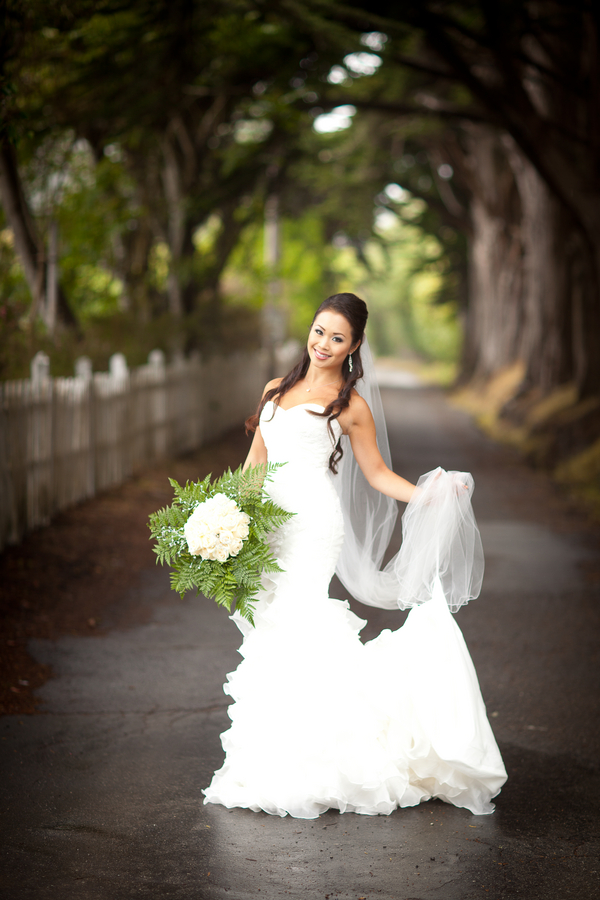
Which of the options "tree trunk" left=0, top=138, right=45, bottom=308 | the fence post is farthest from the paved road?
"tree trunk" left=0, top=138, right=45, bottom=308

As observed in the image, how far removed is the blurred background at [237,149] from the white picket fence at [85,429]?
1.41 ft

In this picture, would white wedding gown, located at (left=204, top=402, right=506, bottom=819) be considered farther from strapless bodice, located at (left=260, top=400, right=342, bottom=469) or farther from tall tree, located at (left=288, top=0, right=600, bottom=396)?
tall tree, located at (left=288, top=0, right=600, bottom=396)

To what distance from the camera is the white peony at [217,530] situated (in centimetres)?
402

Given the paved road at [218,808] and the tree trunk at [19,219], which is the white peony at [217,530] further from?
the tree trunk at [19,219]

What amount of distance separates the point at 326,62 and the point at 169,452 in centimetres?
609

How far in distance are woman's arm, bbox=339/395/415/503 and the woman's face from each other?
22cm

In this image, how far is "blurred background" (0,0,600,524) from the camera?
413 inches

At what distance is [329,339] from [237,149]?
13341mm

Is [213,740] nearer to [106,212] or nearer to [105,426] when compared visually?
[105,426]

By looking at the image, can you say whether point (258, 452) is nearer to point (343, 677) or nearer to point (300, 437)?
point (300, 437)

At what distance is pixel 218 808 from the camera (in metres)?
4.08

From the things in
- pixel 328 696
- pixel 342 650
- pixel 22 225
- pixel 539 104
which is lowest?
pixel 328 696

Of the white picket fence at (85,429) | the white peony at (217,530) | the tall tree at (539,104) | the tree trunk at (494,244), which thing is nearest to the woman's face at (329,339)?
the white peony at (217,530)

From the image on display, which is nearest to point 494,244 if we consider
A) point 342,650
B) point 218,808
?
point 342,650
